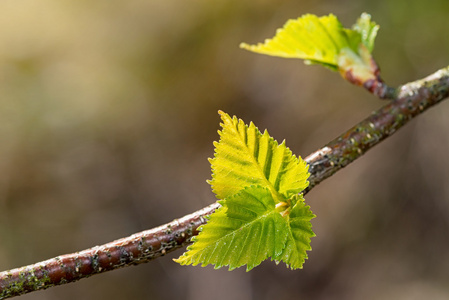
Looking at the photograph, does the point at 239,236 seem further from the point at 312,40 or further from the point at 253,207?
the point at 312,40

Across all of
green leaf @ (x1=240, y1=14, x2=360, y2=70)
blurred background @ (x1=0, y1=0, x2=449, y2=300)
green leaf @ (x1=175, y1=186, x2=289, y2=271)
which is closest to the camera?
green leaf @ (x1=175, y1=186, x2=289, y2=271)

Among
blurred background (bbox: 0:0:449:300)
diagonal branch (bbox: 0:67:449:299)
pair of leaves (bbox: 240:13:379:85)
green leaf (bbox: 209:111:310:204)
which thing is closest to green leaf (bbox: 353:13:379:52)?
pair of leaves (bbox: 240:13:379:85)

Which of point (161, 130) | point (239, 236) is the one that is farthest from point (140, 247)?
point (161, 130)

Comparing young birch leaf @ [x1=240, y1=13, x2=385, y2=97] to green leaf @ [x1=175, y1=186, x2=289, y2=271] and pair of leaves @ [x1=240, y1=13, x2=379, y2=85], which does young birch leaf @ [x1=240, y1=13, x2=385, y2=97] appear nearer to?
pair of leaves @ [x1=240, y1=13, x2=379, y2=85]

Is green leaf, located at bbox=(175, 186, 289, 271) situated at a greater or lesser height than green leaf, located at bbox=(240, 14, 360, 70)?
lesser

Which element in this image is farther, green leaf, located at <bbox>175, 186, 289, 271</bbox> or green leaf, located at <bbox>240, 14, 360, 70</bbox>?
green leaf, located at <bbox>240, 14, 360, 70</bbox>

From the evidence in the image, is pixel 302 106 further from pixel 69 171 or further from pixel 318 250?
pixel 69 171

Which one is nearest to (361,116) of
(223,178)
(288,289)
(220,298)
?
(288,289)
